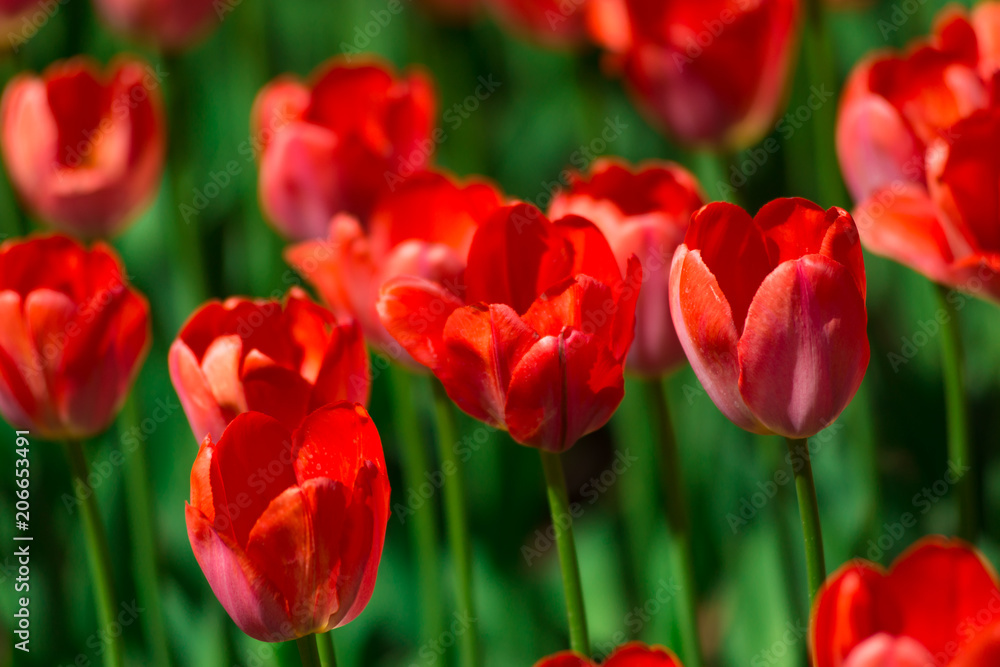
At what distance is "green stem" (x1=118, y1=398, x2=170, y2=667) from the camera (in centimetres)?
109

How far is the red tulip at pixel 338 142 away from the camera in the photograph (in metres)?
1.06

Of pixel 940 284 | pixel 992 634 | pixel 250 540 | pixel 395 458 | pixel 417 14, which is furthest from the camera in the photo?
pixel 417 14

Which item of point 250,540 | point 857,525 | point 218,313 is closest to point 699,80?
point 857,525

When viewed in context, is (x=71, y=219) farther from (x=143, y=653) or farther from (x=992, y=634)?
(x=992, y=634)

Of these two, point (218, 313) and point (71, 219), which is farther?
point (71, 219)

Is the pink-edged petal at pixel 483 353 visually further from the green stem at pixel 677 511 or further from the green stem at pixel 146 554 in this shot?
the green stem at pixel 146 554

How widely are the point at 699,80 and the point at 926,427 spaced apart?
0.53 meters

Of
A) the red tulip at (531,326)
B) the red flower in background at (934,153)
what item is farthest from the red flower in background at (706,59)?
the red tulip at (531,326)

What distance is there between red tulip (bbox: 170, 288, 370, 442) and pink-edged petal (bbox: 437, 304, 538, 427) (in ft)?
0.23

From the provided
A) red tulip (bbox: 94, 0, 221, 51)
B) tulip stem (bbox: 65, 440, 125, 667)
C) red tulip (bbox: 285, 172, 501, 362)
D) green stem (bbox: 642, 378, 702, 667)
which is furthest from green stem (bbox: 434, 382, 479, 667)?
red tulip (bbox: 94, 0, 221, 51)

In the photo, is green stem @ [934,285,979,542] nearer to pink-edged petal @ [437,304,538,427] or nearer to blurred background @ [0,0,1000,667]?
blurred background @ [0,0,1000,667]

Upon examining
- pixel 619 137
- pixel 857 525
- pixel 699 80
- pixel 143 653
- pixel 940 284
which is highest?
pixel 699 80

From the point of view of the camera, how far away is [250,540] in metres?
0.61

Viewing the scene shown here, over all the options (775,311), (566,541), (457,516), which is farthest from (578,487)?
(775,311)
